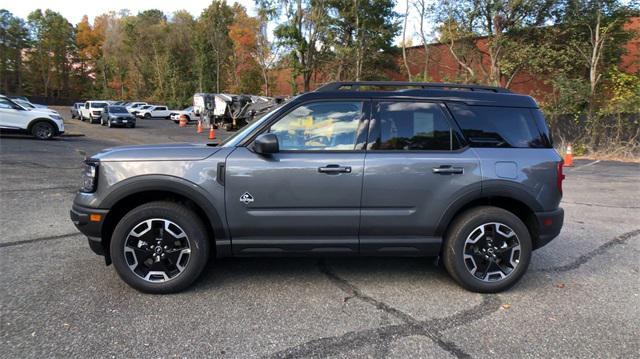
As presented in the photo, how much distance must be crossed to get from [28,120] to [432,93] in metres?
18.6

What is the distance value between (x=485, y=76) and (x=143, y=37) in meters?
53.4

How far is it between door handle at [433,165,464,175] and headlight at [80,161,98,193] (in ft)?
9.86

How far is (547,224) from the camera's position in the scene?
12.9ft

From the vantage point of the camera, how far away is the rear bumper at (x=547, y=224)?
3900 mm

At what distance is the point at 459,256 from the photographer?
3.81 meters

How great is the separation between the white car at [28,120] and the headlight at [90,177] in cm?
1671

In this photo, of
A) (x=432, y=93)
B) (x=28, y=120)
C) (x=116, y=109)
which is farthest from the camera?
(x=116, y=109)

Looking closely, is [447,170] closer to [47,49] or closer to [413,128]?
[413,128]

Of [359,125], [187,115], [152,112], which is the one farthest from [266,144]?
[152,112]

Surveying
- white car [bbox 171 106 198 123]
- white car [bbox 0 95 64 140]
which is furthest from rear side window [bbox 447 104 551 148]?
white car [bbox 171 106 198 123]

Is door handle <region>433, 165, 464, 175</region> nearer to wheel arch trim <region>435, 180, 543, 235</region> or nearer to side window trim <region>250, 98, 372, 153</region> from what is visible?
wheel arch trim <region>435, 180, 543, 235</region>

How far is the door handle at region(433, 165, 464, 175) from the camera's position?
3.73m

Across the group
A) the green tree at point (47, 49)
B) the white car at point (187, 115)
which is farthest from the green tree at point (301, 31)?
the green tree at point (47, 49)

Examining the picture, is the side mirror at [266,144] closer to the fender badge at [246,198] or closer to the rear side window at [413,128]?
the fender badge at [246,198]
